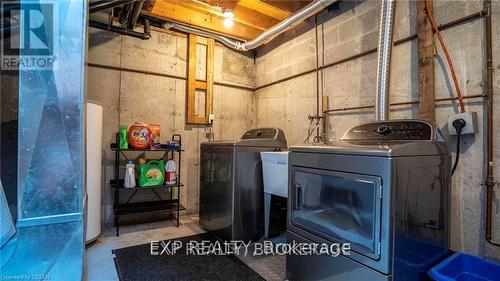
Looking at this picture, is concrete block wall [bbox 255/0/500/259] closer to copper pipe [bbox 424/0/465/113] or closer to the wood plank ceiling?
copper pipe [bbox 424/0/465/113]

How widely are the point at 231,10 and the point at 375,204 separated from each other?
2.67 metres

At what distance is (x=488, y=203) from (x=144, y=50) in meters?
3.67

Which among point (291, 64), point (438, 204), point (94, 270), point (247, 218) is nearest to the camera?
point (438, 204)

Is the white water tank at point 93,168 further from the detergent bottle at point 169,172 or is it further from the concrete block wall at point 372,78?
the concrete block wall at point 372,78

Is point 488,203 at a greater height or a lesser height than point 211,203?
greater

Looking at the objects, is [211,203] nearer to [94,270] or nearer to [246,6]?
[94,270]

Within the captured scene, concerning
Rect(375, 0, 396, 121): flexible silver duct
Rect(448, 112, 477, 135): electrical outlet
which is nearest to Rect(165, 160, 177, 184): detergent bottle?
Rect(375, 0, 396, 121): flexible silver duct

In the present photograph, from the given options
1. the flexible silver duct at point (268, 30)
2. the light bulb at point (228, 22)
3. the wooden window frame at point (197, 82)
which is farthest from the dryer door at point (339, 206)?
the light bulb at point (228, 22)

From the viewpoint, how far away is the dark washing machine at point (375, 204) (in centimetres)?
129

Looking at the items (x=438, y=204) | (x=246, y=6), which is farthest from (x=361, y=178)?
(x=246, y=6)

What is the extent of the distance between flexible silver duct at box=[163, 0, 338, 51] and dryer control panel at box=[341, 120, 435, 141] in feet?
4.05

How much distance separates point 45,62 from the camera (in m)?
1.25

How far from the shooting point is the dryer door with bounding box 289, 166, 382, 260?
4.41ft

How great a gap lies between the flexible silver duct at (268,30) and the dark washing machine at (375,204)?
1362mm
